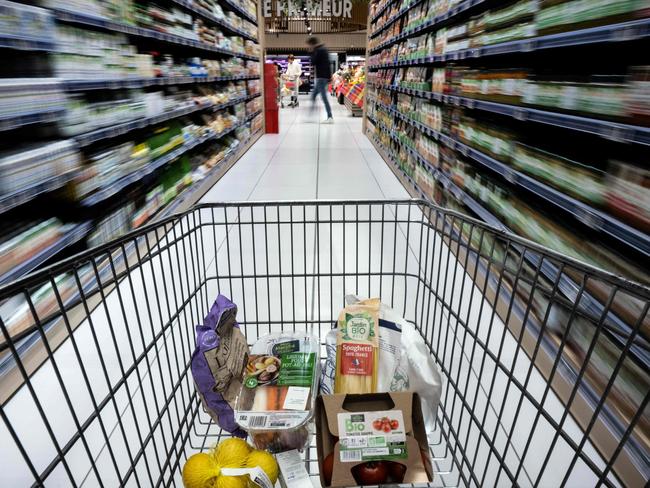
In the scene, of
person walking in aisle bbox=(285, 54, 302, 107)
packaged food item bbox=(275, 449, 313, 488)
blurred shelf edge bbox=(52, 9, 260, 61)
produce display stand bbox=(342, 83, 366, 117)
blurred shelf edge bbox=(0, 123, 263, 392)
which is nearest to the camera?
packaged food item bbox=(275, 449, 313, 488)

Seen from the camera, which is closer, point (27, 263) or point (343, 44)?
point (27, 263)

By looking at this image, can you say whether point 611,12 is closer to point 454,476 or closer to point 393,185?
point 454,476

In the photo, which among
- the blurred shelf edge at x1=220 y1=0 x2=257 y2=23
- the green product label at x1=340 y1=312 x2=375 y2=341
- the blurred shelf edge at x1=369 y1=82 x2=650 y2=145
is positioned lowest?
the green product label at x1=340 y1=312 x2=375 y2=341

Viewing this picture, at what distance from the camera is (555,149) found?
6.37 feet

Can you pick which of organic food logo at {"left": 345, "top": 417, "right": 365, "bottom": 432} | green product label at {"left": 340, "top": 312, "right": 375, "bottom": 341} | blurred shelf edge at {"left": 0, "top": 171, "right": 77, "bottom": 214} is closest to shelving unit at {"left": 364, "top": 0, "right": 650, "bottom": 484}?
green product label at {"left": 340, "top": 312, "right": 375, "bottom": 341}

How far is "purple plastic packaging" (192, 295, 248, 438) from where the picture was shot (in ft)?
3.62

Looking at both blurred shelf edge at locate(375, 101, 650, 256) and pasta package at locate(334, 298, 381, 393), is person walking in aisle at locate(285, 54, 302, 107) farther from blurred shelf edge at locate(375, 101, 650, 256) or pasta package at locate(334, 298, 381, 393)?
pasta package at locate(334, 298, 381, 393)

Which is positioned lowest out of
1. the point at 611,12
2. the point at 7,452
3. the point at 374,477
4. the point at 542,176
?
the point at 7,452

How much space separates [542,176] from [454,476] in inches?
50.6

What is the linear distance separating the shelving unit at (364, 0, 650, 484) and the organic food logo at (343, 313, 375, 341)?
35 centimetres

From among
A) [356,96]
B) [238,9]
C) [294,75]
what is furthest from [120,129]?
[294,75]

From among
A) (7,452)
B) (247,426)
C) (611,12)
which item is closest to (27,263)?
(7,452)

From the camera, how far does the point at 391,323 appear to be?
48.3 inches

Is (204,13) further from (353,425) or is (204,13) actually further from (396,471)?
(396,471)
